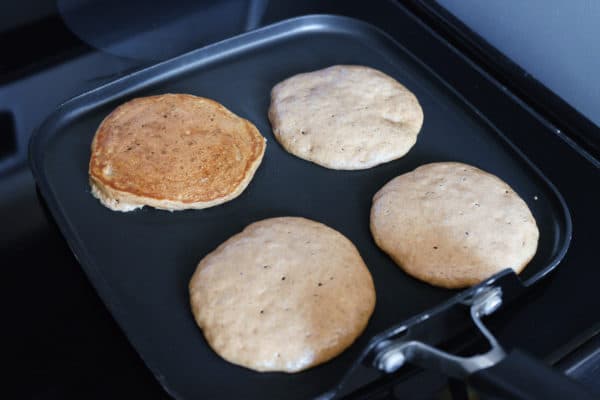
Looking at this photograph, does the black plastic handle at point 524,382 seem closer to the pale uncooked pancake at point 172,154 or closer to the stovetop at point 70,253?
the stovetop at point 70,253

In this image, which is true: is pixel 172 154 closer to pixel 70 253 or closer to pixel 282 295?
pixel 70 253

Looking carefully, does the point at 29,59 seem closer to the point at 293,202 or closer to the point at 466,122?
the point at 293,202

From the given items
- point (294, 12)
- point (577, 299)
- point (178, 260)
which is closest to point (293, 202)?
point (178, 260)

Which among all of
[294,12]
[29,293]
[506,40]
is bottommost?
[29,293]

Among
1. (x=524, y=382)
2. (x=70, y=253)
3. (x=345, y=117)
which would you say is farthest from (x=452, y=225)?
(x=70, y=253)

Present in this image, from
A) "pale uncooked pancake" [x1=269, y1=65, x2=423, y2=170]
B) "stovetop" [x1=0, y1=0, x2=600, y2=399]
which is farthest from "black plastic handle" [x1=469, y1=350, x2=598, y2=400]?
"pale uncooked pancake" [x1=269, y1=65, x2=423, y2=170]

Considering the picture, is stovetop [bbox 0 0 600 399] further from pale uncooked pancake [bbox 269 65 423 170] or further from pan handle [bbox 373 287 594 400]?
pale uncooked pancake [bbox 269 65 423 170]
